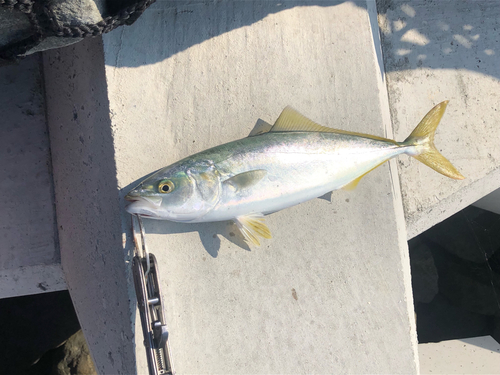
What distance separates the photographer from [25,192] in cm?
252

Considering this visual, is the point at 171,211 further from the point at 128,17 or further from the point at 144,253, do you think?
the point at 128,17

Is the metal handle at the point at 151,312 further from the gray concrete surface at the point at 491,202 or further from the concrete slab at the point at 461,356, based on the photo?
the gray concrete surface at the point at 491,202

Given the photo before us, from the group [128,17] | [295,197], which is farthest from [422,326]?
[128,17]

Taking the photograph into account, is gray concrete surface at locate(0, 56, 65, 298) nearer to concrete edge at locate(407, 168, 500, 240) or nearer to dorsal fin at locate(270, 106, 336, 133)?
dorsal fin at locate(270, 106, 336, 133)

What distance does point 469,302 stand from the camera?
402cm

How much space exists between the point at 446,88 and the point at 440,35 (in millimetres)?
466

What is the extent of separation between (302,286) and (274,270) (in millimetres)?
198

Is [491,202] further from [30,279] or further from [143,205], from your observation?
[30,279]

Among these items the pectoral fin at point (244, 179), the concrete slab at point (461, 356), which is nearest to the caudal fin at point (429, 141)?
the pectoral fin at point (244, 179)

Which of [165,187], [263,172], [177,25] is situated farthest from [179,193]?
[177,25]

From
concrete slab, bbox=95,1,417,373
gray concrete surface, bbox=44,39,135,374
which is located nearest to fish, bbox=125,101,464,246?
concrete slab, bbox=95,1,417,373

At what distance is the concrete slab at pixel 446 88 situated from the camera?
271 centimetres

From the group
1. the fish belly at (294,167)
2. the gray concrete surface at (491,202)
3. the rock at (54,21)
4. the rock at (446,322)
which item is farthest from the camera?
the rock at (446,322)

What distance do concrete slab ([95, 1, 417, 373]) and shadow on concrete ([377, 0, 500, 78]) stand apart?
1.97 ft
